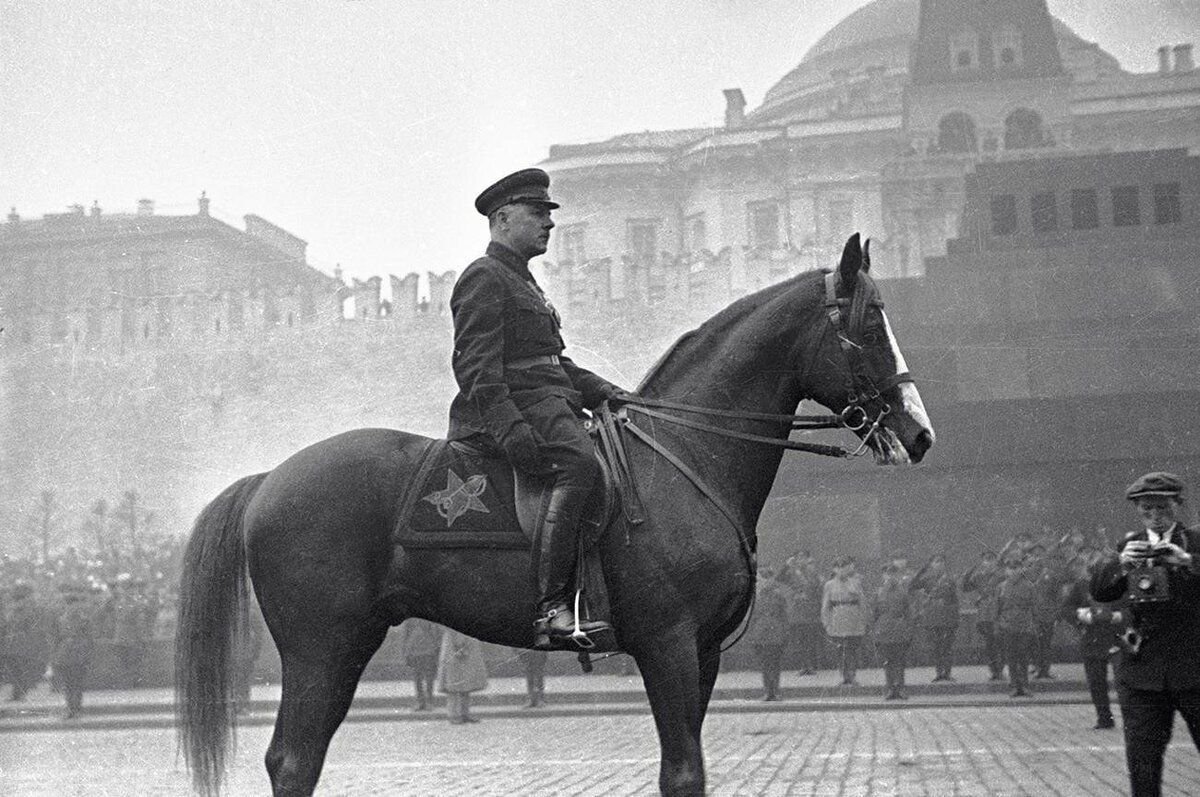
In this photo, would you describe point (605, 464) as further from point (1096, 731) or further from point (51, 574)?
point (51, 574)

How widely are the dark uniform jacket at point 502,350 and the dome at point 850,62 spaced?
32.7 metres

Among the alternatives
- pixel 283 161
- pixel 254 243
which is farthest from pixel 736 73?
Result: pixel 254 243

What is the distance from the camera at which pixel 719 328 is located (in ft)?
13.8

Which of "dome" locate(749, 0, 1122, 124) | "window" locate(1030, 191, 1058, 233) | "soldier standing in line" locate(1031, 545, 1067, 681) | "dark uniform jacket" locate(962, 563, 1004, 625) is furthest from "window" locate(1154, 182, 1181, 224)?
"dome" locate(749, 0, 1122, 124)

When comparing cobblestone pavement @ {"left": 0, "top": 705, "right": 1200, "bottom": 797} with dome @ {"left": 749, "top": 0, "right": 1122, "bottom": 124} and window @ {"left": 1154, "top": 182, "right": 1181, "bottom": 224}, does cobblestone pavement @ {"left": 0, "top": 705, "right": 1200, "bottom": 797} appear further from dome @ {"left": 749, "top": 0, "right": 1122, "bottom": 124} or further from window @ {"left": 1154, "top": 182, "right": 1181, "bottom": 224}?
dome @ {"left": 749, "top": 0, "right": 1122, "bottom": 124}

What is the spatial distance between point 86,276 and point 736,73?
18646mm

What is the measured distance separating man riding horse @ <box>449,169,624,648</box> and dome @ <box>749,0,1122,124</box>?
32633 millimetres

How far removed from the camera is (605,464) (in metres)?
4.00

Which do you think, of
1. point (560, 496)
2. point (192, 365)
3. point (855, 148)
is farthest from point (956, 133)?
point (560, 496)

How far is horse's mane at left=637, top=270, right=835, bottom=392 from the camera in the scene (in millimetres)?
4188

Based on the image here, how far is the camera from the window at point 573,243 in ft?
114

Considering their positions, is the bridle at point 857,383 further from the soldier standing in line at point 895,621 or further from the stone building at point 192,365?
the stone building at point 192,365

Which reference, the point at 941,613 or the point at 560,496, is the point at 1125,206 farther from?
the point at 560,496

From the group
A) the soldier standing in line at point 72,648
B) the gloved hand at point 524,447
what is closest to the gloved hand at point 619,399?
the gloved hand at point 524,447
